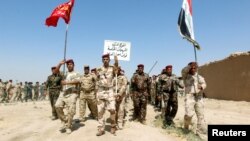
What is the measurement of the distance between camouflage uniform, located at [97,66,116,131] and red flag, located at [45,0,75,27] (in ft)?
8.05

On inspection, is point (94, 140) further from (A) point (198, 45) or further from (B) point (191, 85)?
(A) point (198, 45)

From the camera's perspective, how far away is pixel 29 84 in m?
28.8

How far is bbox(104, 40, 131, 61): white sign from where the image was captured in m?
10.4

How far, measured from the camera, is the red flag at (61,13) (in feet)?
33.6

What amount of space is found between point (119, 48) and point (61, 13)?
1973 millimetres

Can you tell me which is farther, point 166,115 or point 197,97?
point 166,115

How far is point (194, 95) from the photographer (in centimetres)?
920

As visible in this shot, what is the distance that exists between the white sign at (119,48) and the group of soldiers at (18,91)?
713 inches

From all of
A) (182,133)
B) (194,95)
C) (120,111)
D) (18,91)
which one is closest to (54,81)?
(120,111)

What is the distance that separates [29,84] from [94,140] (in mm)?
22096

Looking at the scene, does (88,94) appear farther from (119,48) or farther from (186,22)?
(186,22)

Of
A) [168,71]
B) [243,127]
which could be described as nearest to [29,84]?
[168,71]

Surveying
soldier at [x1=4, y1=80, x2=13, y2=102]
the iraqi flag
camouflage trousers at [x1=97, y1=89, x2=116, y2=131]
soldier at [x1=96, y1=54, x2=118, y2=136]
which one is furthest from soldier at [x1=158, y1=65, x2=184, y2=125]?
soldier at [x1=4, y1=80, x2=13, y2=102]

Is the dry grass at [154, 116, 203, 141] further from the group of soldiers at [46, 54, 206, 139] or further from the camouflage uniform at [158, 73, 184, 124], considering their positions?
the camouflage uniform at [158, 73, 184, 124]
